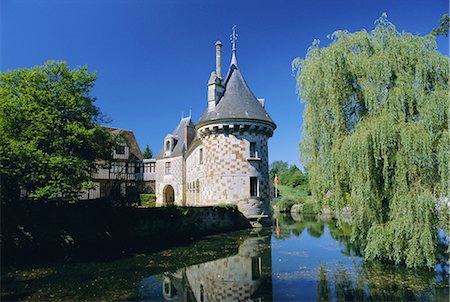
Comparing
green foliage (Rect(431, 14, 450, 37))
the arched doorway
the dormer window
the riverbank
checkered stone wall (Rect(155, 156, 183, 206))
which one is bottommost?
the riverbank

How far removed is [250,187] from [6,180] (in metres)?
13.0

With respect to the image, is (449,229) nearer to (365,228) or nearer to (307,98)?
(365,228)

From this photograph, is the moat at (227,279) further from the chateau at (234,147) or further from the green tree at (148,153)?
the green tree at (148,153)

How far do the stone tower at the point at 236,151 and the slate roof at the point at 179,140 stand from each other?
293 inches

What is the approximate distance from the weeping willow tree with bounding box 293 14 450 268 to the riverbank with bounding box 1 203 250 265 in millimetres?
8033

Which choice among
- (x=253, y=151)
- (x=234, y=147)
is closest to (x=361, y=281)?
(x=234, y=147)

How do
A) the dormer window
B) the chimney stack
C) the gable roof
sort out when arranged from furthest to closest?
1. the gable roof
2. the dormer window
3. the chimney stack

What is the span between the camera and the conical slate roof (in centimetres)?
1939

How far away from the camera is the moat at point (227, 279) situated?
6.70m

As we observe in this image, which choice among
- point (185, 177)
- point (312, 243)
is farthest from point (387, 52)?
point (185, 177)

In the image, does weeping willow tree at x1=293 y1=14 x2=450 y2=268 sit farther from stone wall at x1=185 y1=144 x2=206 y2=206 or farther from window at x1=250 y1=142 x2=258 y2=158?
stone wall at x1=185 y1=144 x2=206 y2=206

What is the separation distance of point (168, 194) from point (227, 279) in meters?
22.9

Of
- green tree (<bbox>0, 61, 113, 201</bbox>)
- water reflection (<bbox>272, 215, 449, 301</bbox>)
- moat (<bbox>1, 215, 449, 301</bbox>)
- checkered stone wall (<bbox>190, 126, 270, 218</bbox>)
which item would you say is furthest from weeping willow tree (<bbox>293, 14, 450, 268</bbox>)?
checkered stone wall (<bbox>190, 126, 270, 218</bbox>)

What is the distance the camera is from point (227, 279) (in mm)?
8258
